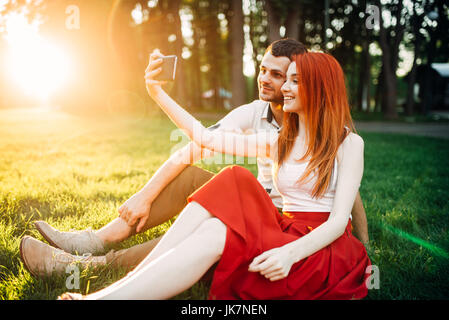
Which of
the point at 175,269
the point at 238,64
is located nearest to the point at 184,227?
the point at 175,269

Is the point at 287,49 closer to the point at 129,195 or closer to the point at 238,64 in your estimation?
the point at 129,195

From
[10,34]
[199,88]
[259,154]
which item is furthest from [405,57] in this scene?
[259,154]

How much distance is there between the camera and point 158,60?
2.28m

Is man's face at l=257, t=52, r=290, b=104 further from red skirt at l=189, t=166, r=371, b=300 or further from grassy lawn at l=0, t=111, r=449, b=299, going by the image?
grassy lawn at l=0, t=111, r=449, b=299

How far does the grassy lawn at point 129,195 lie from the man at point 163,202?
0.11 m

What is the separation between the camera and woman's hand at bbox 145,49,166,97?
7.49 ft

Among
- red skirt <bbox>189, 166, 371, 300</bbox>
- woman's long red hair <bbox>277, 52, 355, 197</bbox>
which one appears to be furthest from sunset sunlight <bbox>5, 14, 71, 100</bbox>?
red skirt <bbox>189, 166, 371, 300</bbox>

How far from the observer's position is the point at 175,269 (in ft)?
5.66

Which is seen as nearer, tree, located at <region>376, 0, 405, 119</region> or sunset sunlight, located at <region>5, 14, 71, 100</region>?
sunset sunlight, located at <region>5, 14, 71, 100</region>

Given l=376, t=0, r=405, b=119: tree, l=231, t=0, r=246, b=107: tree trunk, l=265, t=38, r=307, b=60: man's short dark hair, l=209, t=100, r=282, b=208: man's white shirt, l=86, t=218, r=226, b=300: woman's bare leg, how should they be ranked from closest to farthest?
l=86, t=218, r=226, b=300: woman's bare leg, l=265, t=38, r=307, b=60: man's short dark hair, l=209, t=100, r=282, b=208: man's white shirt, l=231, t=0, r=246, b=107: tree trunk, l=376, t=0, r=405, b=119: tree

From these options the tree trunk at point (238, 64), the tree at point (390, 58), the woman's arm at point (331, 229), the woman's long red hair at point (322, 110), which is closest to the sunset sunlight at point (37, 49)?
the tree trunk at point (238, 64)

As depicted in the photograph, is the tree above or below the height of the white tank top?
above
